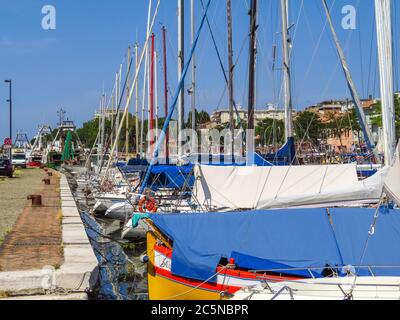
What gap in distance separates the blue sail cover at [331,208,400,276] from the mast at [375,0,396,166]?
41.9 inches

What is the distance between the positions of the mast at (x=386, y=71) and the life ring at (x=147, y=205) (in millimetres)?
5715

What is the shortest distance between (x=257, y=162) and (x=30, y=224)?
21.3 ft

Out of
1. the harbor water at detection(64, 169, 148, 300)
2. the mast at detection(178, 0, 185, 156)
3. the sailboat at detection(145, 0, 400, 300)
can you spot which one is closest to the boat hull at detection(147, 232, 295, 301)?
the sailboat at detection(145, 0, 400, 300)

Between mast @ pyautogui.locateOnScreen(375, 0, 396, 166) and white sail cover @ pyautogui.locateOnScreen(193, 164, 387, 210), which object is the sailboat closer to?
mast @ pyautogui.locateOnScreen(375, 0, 396, 166)

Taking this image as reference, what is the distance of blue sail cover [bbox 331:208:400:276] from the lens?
29.5 ft

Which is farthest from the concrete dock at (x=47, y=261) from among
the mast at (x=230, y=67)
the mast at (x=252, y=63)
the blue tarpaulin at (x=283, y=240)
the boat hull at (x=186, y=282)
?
the mast at (x=230, y=67)

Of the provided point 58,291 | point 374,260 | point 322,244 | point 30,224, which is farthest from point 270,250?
point 30,224

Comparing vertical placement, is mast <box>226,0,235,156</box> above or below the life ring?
above

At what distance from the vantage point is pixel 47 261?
34.0 feet

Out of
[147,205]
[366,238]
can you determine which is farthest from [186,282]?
[147,205]

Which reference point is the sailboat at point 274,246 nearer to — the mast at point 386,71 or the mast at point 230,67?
the mast at point 386,71

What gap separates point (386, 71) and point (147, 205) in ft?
20.1
